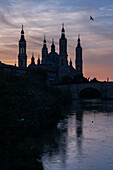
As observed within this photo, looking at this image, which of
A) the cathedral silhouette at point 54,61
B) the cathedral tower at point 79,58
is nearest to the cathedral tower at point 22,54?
the cathedral silhouette at point 54,61

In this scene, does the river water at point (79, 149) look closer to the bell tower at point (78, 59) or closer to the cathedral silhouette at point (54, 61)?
the cathedral silhouette at point (54, 61)

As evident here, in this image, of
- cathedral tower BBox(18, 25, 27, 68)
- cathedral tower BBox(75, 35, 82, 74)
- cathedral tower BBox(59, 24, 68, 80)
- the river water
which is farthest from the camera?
cathedral tower BBox(75, 35, 82, 74)

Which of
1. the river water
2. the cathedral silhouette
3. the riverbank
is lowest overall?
the river water

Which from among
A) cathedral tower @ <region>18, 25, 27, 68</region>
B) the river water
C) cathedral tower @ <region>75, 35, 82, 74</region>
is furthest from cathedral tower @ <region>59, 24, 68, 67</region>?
the river water

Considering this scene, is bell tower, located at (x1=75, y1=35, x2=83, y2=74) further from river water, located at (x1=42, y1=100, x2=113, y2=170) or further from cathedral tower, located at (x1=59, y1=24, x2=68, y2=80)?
river water, located at (x1=42, y1=100, x2=113, y2=170)

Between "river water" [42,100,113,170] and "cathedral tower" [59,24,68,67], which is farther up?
"cathedral tower" [59,24,68,67]

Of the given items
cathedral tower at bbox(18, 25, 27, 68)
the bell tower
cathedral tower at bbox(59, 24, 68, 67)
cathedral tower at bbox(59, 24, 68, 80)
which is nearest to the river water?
cathedral tower at bbox(59, 24, 68, 67)

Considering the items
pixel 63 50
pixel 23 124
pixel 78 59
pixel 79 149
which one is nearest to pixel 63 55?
pixel 63 50

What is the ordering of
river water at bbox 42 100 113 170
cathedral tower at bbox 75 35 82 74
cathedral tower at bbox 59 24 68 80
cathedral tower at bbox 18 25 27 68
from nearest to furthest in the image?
river water at bbox 42 100 113 170 < cathedral tower at bbox 59 24 68 80 < cathedral tower at bbox 18 25 27 68 < cathedral tower at bbox 75 35 82 74

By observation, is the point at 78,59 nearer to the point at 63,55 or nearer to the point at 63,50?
the point at 63,50

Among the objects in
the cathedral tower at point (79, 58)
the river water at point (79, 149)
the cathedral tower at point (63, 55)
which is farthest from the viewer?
the cathedral tower at point (79, 58)

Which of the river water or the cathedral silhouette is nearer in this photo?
the river water

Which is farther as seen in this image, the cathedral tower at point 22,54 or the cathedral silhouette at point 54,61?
the cathedral tower at point 22,54

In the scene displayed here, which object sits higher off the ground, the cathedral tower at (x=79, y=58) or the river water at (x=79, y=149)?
the cathedral tower at (x=79, y=58)
